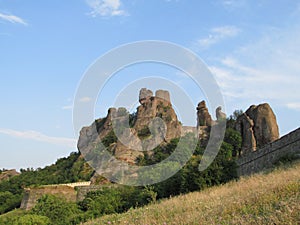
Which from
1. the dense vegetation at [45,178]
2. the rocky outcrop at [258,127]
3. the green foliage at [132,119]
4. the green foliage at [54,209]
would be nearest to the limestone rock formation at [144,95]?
the green foliage at [132,119]

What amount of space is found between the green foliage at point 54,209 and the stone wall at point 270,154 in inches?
645

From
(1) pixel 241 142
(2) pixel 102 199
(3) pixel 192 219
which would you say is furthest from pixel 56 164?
(3) pixel 192 219

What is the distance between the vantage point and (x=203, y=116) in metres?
79.4

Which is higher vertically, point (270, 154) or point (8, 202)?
point (8, 202)

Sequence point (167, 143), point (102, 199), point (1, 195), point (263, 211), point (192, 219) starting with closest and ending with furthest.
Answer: point (263, 211) < point (192, 219) < point (102, 199) < point (1, 195) < point (167, 143)

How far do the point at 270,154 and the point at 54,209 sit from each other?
2227cm

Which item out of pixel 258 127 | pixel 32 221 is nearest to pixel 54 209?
pixel 32 221

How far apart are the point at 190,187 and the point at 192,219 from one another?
13.1 m

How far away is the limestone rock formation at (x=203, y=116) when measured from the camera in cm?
7782

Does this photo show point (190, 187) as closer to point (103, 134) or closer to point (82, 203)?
point (82, 203)

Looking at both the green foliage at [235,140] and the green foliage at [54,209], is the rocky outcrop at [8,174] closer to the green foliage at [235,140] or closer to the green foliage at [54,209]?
the green foliage at [235,140]

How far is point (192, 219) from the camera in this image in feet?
29.4

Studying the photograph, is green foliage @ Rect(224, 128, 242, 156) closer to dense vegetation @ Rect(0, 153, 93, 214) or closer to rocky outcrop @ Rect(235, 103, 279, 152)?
rocky outcrop @ Rect(235, 103, 279, 152)

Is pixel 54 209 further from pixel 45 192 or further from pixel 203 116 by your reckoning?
pixel 203 116
